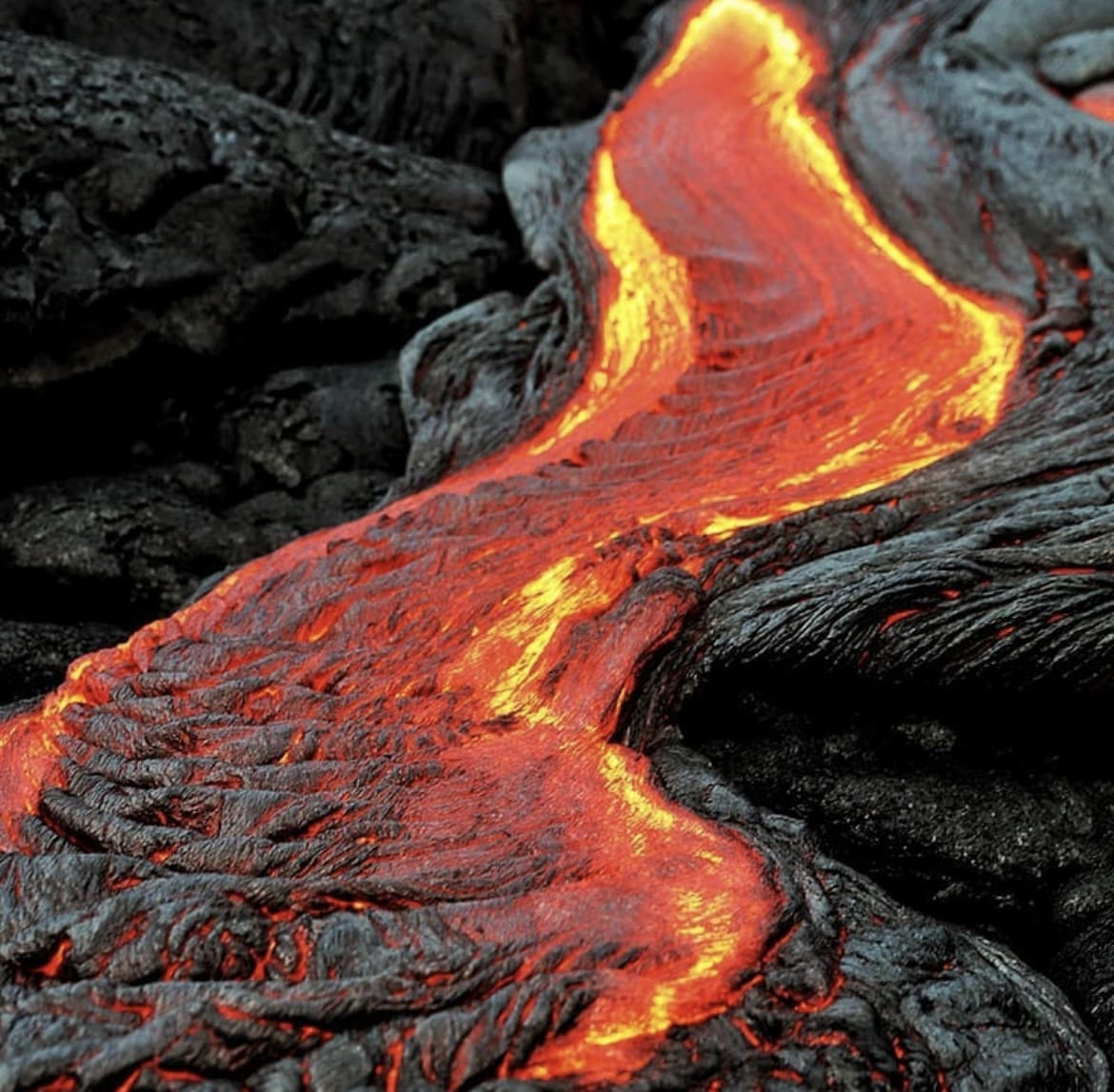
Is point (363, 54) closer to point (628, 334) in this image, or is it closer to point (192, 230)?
point (192, 230)

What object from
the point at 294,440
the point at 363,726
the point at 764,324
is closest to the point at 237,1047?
the point at 363,726

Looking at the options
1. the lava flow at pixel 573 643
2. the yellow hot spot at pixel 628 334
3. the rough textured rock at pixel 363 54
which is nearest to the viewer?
the lava flow at pixel 573 643

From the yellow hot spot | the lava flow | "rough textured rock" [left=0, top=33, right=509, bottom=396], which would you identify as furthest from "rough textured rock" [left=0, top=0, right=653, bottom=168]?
the lava flow

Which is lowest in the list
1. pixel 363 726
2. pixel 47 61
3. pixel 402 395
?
pixel 363 726

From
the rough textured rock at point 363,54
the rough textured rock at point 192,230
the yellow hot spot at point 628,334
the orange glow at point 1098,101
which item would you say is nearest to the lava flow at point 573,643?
the yellow hot spot at point 628,334

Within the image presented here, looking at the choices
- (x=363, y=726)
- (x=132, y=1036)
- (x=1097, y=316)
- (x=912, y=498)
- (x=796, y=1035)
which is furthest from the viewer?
(x=1097, y=316)

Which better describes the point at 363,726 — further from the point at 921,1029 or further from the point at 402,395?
the point at 402,395

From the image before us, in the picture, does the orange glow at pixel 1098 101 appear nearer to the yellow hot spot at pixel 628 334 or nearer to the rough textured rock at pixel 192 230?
the yellow hot spot at pixel 628 334

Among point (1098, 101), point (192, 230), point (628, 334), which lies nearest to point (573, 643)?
point (628, 334)
